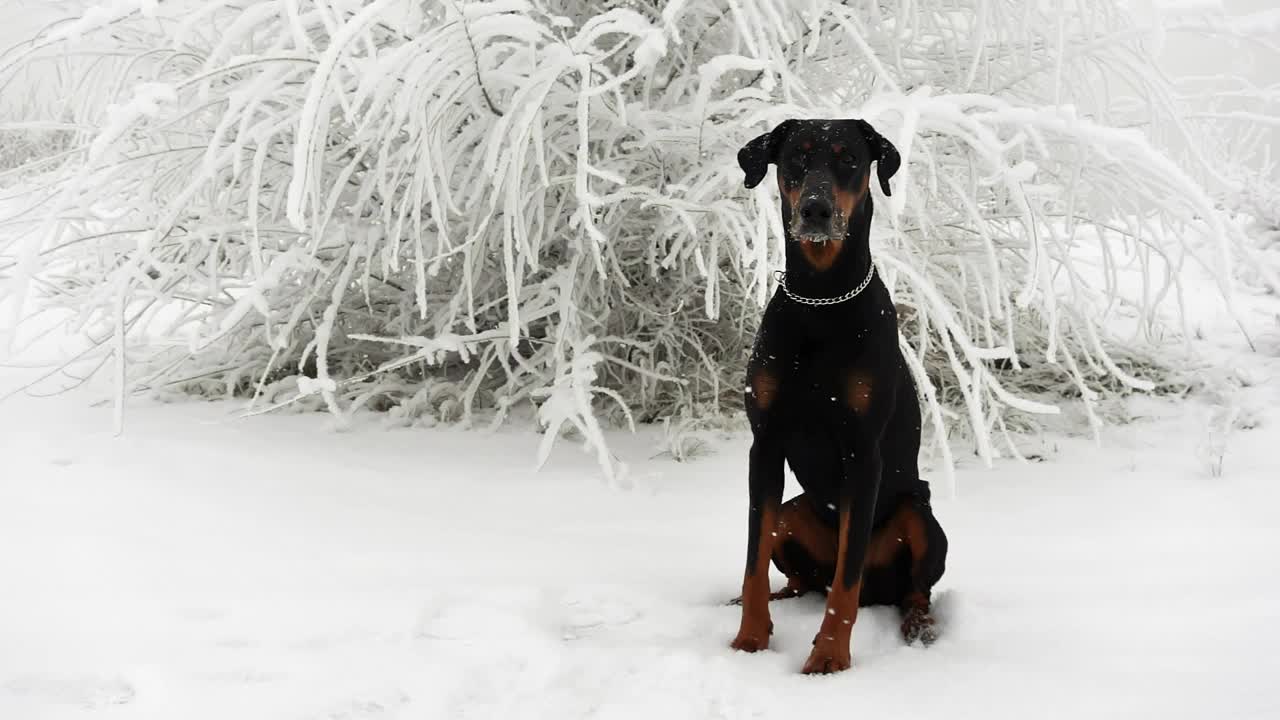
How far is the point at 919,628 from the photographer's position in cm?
205

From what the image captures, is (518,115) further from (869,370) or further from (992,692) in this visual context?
(992,692)

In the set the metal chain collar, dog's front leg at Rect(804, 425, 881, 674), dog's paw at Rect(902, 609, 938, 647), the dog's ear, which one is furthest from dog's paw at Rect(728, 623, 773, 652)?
the dog's ear

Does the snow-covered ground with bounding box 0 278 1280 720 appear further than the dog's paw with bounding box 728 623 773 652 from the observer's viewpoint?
No

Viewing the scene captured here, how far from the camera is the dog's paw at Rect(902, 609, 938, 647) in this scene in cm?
204

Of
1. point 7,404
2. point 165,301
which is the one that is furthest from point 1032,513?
point 7,404

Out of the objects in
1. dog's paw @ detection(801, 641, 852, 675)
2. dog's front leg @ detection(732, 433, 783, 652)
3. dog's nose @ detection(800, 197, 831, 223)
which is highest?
dog's nose @ detection(800, 197, 831, 223)

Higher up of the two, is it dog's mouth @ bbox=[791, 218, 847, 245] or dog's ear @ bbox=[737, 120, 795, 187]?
dog's ear @ bbox=[737, 120, 795, 187]

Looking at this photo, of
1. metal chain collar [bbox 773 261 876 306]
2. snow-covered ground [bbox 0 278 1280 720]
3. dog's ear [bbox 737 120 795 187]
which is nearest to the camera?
snow-covered ground [bbox 0 278 1280 720]

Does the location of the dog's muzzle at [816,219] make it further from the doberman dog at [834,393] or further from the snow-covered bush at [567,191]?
the snow-covered bush at [567,191]

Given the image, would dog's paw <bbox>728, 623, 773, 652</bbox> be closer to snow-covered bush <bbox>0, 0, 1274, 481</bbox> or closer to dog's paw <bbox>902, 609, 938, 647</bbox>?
dog's paw <bbox>902, 609, 938, 647</bbox>

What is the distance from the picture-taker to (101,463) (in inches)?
115

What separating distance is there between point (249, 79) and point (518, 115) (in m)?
1.10

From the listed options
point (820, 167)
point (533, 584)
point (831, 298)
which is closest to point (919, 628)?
point (831, 298)

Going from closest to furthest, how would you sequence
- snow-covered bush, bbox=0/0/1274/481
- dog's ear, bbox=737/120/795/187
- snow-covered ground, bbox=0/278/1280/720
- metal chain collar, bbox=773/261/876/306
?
snow-covered ground, bbox=0/278/1280/720 < metal chain collar, bbox=773/261/876/306 < dog's ear, bbox=737/120/795/187 < snow-covered bush, bbox=0/0/1274/481
